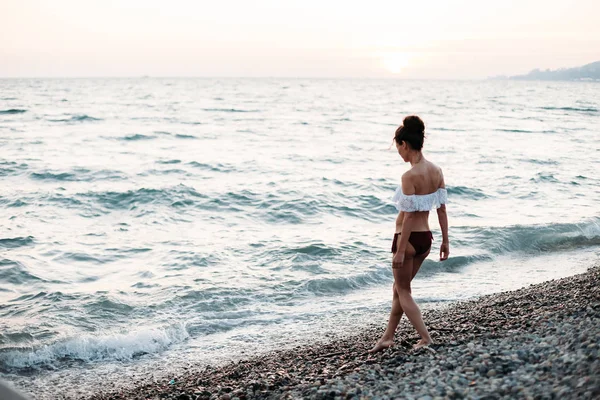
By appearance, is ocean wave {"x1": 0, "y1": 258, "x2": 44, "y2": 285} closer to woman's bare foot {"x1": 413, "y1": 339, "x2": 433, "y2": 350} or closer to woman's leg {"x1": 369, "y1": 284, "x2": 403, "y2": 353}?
woman's leg {"x1": 369, "y1": 284, "x2": 403, "y2": 353}

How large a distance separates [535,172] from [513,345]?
64.5 ft

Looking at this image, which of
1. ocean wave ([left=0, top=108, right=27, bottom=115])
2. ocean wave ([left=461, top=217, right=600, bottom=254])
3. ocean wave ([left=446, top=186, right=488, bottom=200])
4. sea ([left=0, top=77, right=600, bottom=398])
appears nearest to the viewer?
sea ([left=0, top=77, right=600, bottom=398])

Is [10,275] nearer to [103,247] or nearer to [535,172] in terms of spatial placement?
[103,247]

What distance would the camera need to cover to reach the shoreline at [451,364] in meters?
4.43

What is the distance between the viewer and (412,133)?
218 inches

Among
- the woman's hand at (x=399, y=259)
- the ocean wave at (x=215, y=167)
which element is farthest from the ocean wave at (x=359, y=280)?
A: the ocean wave at (x=215, y=167)

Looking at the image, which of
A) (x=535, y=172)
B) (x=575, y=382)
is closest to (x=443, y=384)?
(x=575, y=382)

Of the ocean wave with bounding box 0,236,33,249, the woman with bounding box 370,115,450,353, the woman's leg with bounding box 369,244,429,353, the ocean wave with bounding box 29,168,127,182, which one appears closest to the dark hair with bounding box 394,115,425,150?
the woman with bounding box 370,115,450,353

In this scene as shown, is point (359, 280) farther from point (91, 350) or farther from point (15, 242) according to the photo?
point (15, 242)

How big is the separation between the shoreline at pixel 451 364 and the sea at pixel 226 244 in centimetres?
108

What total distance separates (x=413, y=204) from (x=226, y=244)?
811cm

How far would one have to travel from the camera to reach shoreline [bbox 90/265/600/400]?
4.43 metres

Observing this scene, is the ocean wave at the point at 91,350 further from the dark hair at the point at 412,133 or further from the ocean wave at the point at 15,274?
the dark hair at the point at 412,133

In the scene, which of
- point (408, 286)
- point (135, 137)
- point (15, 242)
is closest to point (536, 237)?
point (408, 286)
